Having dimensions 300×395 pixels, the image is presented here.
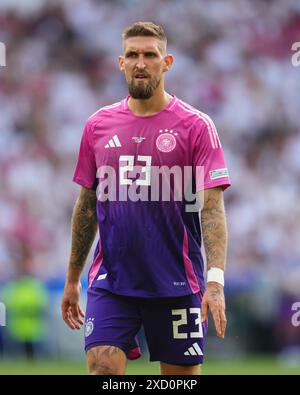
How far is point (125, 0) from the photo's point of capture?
632 inches

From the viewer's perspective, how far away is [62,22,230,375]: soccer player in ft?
19.0

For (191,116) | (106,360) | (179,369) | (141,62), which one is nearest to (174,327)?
(179,369)

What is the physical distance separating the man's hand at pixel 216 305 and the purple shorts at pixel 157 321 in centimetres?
26

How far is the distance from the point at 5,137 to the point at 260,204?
12.9ft

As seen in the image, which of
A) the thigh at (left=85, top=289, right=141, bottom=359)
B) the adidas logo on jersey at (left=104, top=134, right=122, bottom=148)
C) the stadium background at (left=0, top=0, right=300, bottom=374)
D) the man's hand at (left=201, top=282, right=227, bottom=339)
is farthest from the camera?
the stadium background at (left=0, top=0, right=300, bottom=374)

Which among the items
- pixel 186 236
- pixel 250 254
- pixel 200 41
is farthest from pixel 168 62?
pixel 200 41

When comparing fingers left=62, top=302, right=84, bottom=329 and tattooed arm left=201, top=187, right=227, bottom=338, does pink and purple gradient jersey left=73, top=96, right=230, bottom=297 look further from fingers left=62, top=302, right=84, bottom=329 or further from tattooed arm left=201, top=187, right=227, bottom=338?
fingers left=62, top=302, right=84, bottom=329

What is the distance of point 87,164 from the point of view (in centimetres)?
608

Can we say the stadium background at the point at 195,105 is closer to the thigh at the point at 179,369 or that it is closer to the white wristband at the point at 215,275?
the thigh at the point at 179,369

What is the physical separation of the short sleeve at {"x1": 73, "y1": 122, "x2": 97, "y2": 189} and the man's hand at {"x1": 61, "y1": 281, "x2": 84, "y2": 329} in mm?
642

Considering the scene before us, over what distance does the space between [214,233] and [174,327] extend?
0.62 m

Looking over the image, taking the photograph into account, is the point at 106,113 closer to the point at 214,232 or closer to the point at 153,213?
the point at 153,213

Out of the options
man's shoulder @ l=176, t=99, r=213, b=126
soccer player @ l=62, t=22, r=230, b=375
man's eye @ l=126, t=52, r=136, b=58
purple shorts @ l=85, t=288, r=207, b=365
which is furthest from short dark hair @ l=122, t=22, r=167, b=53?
purple shorts @ l=85, t=288, r=207, b=365

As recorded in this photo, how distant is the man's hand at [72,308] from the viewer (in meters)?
6.15
